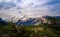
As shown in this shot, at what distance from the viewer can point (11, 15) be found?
6.57 m

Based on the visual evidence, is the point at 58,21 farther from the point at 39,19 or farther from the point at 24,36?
the point at 24,36

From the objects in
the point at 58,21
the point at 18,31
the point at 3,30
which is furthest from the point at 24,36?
the point at 58,21

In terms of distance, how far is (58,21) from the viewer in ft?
21.7

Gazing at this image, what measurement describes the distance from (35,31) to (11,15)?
0.91 m

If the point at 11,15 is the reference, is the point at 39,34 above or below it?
below

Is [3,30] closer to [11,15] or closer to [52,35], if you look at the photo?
[11,15]

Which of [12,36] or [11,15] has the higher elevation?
→ [11,15]

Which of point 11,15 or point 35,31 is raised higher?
point 11,15

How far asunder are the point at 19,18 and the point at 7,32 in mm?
574

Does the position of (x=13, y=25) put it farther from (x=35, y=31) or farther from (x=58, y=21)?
(x=58, y=21)

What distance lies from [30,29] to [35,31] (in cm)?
16

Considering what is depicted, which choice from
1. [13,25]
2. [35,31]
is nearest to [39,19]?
[35,31]

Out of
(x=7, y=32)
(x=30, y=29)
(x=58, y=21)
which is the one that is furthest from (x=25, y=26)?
(x=58, y=21)

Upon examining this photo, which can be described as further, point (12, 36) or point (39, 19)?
point (39, 19)
